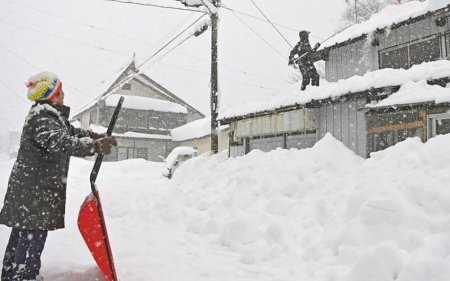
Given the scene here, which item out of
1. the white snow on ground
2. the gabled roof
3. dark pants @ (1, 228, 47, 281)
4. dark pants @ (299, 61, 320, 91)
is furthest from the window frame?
the gabled roof

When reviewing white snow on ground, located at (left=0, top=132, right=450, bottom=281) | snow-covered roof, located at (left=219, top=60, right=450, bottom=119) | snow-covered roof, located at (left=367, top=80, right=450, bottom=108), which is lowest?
white snow on ground, located at (left=0, top=132, right=450, bottom=281)

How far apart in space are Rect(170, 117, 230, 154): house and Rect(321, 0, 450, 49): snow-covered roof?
12321mm

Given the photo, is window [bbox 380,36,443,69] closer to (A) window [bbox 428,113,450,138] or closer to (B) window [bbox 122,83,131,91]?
(A) window [bbox 428,113,450,138]

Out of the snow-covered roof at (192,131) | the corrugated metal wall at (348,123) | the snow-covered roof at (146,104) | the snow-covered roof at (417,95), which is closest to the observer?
the snow-covered roof at (417,95)

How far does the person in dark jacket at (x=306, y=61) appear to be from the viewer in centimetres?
1084

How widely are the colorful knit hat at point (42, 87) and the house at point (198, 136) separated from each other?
1936 cm

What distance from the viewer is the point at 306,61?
10.9 metres

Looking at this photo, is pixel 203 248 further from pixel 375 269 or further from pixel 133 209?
pixel 133 209

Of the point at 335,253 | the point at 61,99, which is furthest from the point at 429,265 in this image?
the point at 61,99

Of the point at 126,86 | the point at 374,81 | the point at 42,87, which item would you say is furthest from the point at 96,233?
the point at 126,86

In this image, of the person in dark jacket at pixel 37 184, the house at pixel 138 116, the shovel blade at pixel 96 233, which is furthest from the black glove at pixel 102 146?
the house at pixel 138 116

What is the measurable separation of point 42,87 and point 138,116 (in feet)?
82.2

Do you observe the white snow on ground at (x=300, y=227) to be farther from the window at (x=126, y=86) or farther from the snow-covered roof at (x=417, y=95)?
the window at (x=126, y=86)

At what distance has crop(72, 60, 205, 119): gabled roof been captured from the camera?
25.7m
